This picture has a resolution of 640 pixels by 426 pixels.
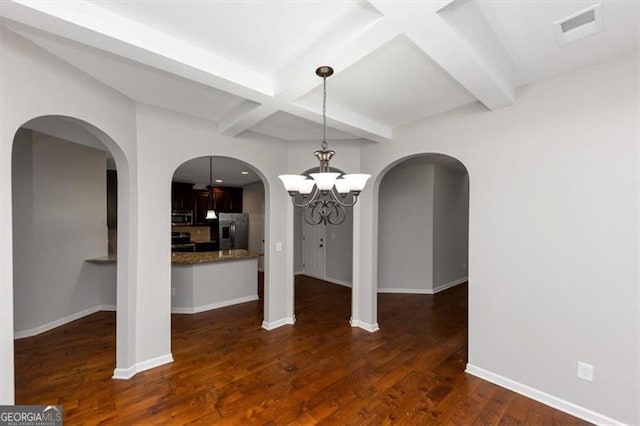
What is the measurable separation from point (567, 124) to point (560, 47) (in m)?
0.63

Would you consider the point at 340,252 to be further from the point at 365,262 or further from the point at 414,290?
the point at 365,262

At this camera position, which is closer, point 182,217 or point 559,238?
point 559,238

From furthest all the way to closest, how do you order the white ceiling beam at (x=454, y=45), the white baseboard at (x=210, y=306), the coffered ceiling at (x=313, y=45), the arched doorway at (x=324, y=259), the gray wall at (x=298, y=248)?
the gray wall at (x=298, y=248)
the arched doorway at (x=324, y=259)
the white baseboard at (x=210, y=306)
the coffered ceiling at (x=313, y=45)
the white ceiling beam at (x=454, y=45)

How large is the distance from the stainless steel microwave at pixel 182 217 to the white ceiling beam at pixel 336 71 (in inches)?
176

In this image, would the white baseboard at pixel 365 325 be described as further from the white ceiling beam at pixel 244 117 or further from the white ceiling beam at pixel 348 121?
the white ceiling beam at pixel 244 117

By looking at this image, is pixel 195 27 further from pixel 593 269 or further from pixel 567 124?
pixel 593 269

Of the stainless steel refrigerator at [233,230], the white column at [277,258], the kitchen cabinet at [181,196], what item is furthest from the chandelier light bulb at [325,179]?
the kitchen cabinet at [181,196]

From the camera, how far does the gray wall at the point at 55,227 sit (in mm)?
3604

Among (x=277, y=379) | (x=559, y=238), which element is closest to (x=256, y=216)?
(x=277, y=379)

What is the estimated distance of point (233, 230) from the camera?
738cm

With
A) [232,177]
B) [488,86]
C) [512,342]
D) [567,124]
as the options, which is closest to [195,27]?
[488,86]

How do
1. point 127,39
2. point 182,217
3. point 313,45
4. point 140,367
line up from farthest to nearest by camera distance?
point 182,217, point 140,367, point 313,45, point 127,39

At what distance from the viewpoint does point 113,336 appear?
3641 millimetres

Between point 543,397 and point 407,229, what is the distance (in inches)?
144
